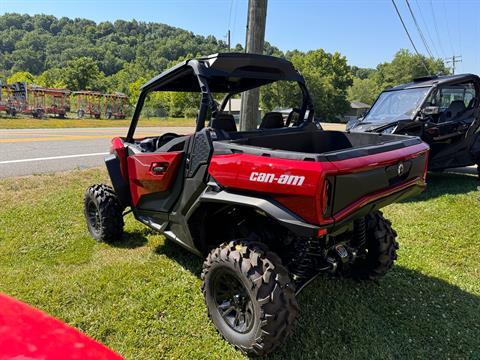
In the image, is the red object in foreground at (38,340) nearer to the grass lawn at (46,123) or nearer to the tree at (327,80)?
the grass lawn at (46,123)

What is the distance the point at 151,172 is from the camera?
3330mm

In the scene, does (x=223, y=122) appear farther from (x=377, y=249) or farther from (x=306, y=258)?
(x=377, y=249)

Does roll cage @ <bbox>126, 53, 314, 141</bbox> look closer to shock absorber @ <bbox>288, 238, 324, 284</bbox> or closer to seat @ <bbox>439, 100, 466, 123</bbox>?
shock absorber @ <bbox>288, 238, 324, 284</bbox>

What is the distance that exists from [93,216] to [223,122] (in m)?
2.46

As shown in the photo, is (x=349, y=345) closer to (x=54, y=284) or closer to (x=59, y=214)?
(x=54, y=284)

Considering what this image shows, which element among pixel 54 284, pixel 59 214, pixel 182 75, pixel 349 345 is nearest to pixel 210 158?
pixel 182 75

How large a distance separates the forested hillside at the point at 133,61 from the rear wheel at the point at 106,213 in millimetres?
20475

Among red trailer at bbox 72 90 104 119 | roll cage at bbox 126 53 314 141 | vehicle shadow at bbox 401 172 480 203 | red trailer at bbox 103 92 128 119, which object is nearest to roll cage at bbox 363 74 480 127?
vehicle shadow at bbox 401 172 480 203

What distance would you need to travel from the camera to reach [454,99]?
774 cm

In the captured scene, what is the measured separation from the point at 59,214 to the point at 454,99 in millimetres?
7869

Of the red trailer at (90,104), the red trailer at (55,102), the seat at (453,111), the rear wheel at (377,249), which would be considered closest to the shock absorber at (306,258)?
the rear wheel at (377,249)

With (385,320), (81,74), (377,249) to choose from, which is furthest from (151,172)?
(81,74)

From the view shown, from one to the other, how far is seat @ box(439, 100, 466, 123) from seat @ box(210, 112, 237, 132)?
580 cm

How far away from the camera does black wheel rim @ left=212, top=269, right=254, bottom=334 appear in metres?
2.53
